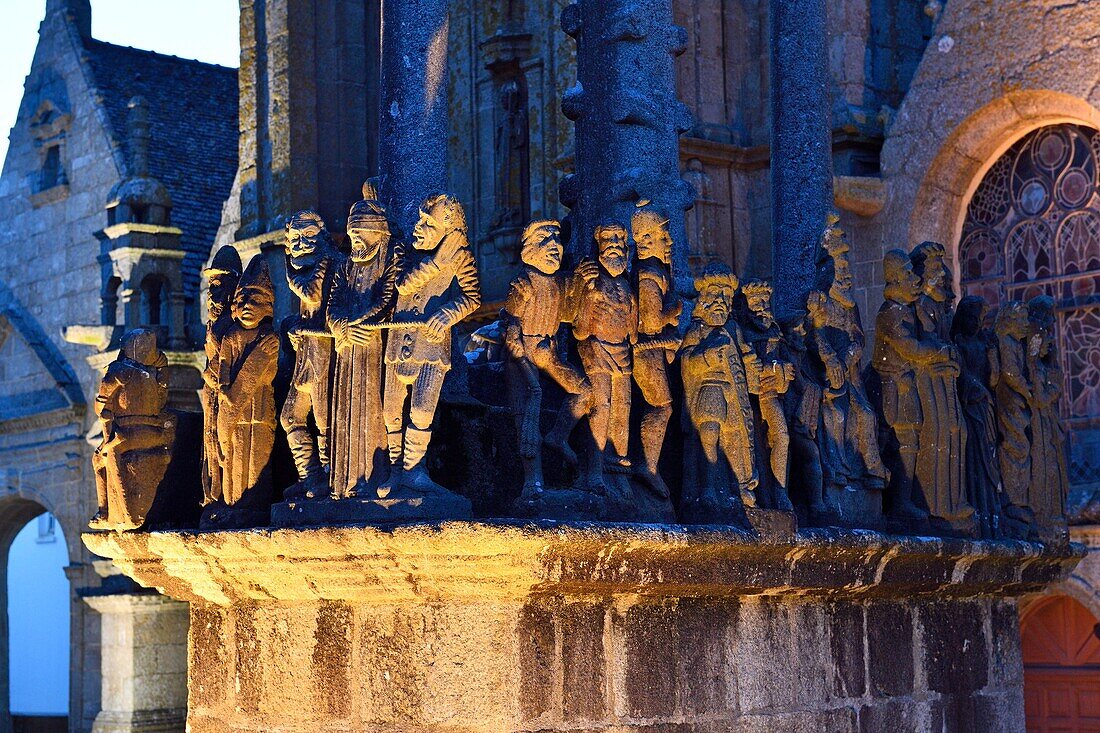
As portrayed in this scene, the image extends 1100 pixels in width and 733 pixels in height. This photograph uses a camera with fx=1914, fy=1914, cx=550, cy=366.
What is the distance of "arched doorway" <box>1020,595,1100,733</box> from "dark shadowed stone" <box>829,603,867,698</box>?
4.91m

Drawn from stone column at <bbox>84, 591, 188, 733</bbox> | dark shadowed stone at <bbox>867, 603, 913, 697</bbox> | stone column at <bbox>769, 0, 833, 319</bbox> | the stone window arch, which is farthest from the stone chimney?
dark shadowed stone at <bbox>867, 603, 913, 697</bbox>

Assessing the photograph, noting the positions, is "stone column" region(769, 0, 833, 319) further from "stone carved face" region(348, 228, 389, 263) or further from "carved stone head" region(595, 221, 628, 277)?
"stone carved face" region(348, 228, 389, 263)

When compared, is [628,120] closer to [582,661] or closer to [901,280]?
[901,280]

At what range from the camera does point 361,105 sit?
64.3 ft

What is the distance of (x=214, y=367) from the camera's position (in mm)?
7898

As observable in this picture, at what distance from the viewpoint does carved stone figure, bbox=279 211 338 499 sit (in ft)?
24.0

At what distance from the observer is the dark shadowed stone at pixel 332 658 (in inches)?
289

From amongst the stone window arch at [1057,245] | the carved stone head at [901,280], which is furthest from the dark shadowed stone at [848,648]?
the stone window arch at [1057,245]

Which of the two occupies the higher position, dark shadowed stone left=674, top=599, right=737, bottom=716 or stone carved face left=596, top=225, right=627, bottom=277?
stone carved face left=596, top=225, right=627, bottom=277

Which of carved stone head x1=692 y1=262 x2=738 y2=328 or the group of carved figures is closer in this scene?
→ the group of carved figures

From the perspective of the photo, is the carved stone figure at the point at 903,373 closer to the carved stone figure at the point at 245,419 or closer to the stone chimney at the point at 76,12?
the carved stone figure at the point at 245,419

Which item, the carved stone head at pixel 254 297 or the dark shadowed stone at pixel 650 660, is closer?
the dark shadowed stone at pixel 650 660

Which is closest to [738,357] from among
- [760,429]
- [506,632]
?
[760,429]

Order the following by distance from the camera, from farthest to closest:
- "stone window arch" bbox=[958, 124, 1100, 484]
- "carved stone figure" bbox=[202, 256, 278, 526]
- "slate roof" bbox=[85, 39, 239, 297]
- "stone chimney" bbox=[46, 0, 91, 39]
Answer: "stone chimney" bbox=[46, 0, 91, 39] < "slate roof" bbox=[85, 39, 239, 297] < "stone window arch" bbox=[958, 124, 1100, 484] < "carved stone figure" bbox=[202, 256, 278, 526]
